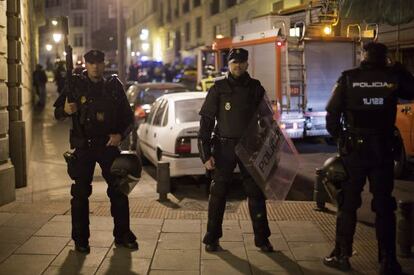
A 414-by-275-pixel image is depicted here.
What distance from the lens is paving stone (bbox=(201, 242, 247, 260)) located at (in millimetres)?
5770

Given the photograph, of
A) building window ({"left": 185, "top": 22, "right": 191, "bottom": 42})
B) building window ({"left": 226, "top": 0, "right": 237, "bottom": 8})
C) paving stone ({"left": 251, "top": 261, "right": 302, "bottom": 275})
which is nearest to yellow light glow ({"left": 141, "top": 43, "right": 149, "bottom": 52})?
building window ({"left": 185, "top": 22, "right": 191, "bottom": 42})

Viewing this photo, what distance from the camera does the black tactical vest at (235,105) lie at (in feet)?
18.9

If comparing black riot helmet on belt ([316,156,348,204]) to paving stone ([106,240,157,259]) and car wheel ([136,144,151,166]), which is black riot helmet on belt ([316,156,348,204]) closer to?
→ paving stone ([106,240,157,259])

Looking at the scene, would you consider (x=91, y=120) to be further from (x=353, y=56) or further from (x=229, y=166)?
(x=353, y=56)

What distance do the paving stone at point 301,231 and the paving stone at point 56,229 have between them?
7.65 feet

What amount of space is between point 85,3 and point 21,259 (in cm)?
8816

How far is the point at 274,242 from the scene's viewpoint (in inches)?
248

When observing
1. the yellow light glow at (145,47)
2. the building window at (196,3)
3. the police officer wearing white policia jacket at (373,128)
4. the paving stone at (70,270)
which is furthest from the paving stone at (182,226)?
the yellow light glow at (145,47)

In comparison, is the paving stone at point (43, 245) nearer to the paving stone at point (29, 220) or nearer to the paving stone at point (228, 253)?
the paving stone at point (29, 220)

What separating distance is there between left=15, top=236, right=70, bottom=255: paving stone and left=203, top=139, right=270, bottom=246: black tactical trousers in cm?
143

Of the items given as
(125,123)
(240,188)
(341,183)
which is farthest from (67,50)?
(341,183)

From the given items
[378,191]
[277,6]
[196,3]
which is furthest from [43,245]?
[196,3]

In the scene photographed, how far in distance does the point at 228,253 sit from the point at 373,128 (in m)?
1.84

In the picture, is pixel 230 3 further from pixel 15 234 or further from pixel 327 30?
pixel 15 234
